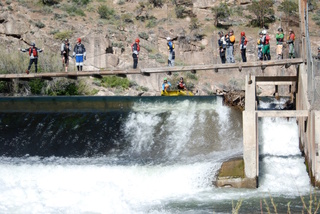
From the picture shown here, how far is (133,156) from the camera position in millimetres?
22172

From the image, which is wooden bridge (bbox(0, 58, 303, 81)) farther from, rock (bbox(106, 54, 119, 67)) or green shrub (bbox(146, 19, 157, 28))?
green shrub (bbox(146, 19, 157, 28))

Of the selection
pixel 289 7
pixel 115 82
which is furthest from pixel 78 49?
pixel 289 7

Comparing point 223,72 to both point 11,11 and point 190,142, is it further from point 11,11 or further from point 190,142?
point 190,142

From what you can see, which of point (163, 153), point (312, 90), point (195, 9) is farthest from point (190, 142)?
point (195, 9)

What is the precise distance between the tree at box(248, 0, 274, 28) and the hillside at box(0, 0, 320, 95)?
2.77 feet

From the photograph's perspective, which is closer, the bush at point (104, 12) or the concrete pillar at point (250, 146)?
the concrete pillar at point (250, 146)

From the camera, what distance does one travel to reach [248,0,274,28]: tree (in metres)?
57.5

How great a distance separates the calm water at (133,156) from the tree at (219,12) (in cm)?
3168

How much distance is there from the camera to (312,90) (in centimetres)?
1931

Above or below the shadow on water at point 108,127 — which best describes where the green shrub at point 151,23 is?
above

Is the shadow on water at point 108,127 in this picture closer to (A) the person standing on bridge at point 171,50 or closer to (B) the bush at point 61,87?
(A) the person standing on bridge at point 171,50

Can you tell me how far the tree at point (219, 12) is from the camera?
5741cm

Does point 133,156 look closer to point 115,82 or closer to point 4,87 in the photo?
point 4,87

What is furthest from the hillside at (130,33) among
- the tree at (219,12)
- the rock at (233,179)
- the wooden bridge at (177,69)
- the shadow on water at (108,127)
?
the rock at (233,179)
